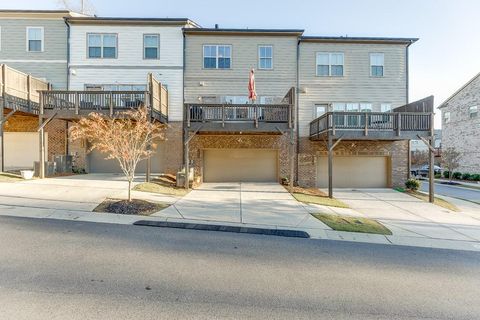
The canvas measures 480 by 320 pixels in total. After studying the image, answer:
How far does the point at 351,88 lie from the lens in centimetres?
1655

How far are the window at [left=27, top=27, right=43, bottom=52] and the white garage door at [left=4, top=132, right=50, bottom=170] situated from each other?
536 cm

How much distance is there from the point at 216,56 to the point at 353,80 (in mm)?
9111

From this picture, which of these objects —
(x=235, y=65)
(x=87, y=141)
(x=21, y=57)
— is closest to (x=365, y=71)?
(x=235, y=65)

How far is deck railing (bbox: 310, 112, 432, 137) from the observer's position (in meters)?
12.9

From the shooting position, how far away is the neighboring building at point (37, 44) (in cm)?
1580

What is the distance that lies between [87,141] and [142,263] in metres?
14.1

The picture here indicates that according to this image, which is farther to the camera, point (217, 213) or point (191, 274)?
point (217, 213)

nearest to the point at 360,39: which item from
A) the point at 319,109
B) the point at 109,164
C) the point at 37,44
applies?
the point at 319,109

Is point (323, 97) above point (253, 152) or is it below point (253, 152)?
above

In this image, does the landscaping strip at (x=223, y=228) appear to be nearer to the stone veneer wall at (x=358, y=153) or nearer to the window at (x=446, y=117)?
the stone veneer wall at (x=358, y=153)

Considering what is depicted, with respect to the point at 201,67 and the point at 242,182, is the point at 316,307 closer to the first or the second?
the point at 242,182

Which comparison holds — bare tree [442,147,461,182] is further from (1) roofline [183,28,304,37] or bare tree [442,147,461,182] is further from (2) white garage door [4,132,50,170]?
(2) white garage door [4,132,50,170]

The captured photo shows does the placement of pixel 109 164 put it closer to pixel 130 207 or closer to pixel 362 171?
pixel 130 207

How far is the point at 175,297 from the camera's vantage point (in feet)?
11.3
